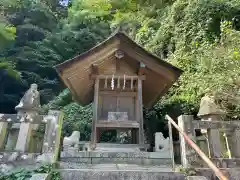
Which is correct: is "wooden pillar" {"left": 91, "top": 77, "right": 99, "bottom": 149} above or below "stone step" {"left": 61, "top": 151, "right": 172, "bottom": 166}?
above

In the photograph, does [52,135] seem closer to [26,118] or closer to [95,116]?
[26,118]

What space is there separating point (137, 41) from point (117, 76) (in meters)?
7.87

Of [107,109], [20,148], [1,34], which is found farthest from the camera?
[1,34]

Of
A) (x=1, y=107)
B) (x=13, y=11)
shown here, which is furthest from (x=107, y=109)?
(x=13, y=11)

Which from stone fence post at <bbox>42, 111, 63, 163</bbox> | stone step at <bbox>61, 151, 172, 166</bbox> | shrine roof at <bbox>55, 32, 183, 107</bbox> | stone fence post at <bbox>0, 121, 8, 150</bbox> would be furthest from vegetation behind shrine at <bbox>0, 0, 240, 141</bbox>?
stone fence post at <bbox>0, 121, 8, 150</bbox>

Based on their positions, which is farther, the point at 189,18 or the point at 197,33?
the point at 189,18

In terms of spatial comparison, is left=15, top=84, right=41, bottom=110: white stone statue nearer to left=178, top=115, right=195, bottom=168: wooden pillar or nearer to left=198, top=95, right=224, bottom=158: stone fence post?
left=178, top=115, right=195, bottom=168: wooden pillar

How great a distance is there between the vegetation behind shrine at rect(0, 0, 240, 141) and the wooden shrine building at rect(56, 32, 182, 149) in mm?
1578

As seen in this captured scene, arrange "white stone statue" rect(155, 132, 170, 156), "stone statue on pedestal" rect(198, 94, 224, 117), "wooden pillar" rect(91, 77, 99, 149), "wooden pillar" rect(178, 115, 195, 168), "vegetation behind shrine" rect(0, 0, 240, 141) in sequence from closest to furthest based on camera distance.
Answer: "wooden pillar" rect(178, 115, 195, 168) → "stone statue on pedestal" rect(198, 94, 224, 117) → "white stone statue" rect(155, 132, 170, 156) → "wooden pillar" rect(91, 77, 99, 149) → "vegetation behind shrine" rect(0, 0, 240, 141)

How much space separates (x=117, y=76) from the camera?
305 inches

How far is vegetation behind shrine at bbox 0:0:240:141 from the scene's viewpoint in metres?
7.77

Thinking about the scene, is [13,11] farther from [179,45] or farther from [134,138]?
[134,138]

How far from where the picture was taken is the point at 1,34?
13.8 meters

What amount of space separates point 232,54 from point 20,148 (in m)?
6.55
